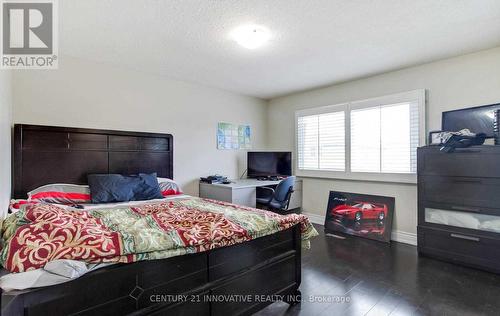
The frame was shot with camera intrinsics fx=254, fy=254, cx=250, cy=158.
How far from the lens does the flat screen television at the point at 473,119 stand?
9.01 ft

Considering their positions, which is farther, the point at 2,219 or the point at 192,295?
the point at 2,219

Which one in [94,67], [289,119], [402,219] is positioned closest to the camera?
[94,67]

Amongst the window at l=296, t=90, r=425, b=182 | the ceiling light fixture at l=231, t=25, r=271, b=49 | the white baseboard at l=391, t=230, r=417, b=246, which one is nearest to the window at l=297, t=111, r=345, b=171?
the window at l=296, t=90, r=425, b=182

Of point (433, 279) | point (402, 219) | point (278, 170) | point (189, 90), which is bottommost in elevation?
point (433, 279)

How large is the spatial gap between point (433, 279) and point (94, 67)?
4.39 metres

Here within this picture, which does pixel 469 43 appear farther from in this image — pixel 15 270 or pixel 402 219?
pixel 15 270

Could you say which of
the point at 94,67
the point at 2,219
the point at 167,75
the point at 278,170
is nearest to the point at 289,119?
the point at 278,170

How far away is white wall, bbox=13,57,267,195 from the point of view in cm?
283

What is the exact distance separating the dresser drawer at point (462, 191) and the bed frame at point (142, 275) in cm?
190

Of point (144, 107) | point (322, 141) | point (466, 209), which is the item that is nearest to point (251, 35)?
point (144, 107)

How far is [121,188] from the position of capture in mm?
2889

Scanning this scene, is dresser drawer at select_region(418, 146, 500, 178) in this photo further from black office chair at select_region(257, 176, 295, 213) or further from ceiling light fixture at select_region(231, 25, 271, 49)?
ceiling light fixture at select_region(231, 25, 271, 49)

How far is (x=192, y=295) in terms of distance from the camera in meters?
1.46

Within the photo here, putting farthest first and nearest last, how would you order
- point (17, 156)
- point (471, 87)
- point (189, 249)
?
point (471, 87) < point (17, 156) < point (189, 249)
